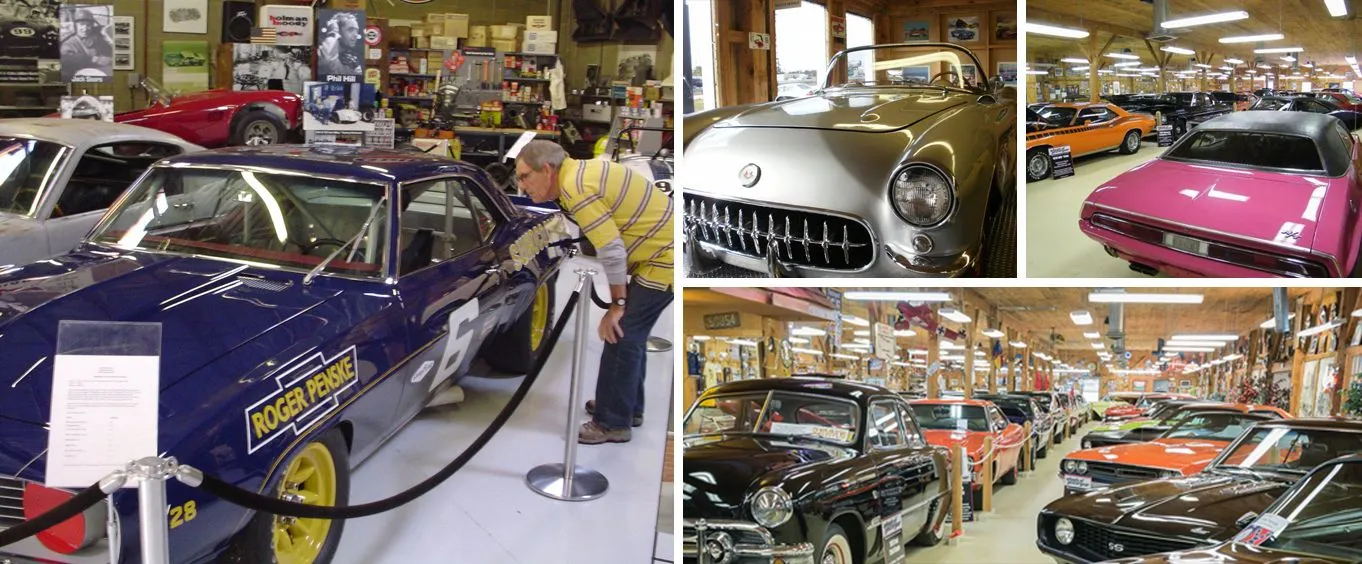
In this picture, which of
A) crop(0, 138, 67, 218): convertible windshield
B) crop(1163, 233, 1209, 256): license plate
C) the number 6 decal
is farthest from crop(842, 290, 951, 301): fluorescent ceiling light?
crop(0, 138, 67, 218): convertible windshield

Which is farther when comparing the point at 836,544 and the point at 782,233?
the point at 836,544

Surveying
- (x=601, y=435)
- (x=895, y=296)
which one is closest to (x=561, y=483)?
(x=601, y=435)

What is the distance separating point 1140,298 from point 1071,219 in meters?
0.30

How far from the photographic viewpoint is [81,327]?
132cm

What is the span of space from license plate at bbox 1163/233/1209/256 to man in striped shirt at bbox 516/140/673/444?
151 centimetres

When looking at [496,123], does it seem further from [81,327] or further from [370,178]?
[81,327]

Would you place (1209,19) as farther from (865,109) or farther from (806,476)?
(806,476)

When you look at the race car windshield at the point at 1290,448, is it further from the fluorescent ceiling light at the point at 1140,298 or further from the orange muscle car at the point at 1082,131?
the orange muscle car at the point at 1082,131

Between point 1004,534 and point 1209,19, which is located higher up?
point 1209,19

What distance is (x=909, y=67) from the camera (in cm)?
137

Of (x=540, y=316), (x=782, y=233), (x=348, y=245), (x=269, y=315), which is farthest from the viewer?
(x=540, y=316)

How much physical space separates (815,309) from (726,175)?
35cm

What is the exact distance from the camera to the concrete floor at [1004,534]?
182cm

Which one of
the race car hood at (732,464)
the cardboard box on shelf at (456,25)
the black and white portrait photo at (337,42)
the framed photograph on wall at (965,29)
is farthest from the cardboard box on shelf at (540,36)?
the framed photograph on wall at (965,29)
